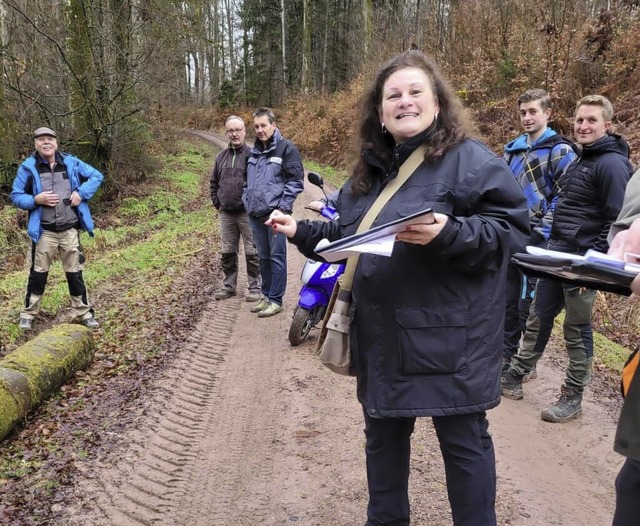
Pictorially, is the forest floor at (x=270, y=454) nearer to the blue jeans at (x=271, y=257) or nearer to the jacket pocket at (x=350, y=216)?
the blue jeans at (x=271, y=257)

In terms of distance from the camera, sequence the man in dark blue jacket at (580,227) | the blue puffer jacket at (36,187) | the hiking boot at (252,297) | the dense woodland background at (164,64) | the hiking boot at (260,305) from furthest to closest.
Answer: the dense woodland background at (164,64) → the hiking boot at (252,297) → the hiking boot at (260,305) → the blue puffer jacket at (36,187) → the man in dark blue jacket at (580,227)

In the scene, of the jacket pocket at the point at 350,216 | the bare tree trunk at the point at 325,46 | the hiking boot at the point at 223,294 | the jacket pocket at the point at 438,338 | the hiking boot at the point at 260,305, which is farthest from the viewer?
the bare tree trunk at the point at 325,46

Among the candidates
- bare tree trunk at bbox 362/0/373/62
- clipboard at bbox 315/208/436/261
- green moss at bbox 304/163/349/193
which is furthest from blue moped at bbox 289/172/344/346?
bare tree trunk at bbox 362/0/373/62

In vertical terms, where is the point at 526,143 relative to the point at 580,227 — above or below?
above

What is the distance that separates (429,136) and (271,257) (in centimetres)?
432

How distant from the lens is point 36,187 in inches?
245

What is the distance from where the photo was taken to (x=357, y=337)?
92.0 inches

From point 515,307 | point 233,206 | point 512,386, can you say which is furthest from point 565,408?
point 233,206

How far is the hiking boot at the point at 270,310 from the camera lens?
6.58 m

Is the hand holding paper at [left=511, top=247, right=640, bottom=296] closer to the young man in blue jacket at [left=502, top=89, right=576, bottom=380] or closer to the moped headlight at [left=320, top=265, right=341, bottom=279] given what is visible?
the young man in blue jacket at [left=502, top=89, right=576, bottom=380]

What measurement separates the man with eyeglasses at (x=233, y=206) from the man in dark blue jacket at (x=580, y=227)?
382 centimetres

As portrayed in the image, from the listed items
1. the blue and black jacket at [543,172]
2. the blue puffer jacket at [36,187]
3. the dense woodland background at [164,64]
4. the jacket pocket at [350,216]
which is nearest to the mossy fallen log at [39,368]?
the blue puffer jacket at [36,187]

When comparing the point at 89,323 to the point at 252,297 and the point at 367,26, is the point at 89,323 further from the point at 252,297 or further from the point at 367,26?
the point at 367,26

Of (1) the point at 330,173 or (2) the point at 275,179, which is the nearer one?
(2) the point at 275,179
